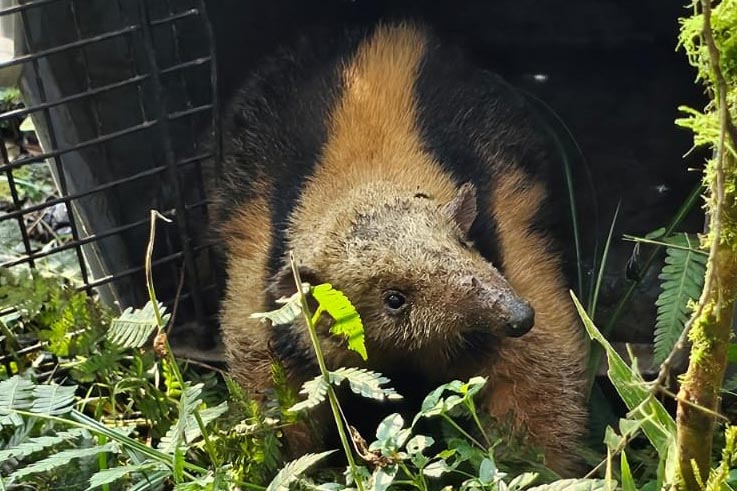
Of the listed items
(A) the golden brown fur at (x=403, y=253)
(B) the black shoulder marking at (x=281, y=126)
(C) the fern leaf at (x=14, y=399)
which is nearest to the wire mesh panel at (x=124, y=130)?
(B) the black shoulder marking at (x=281, y=126)

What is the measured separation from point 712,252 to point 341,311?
109cm

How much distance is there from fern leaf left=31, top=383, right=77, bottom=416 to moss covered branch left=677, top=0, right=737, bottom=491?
2036 mm

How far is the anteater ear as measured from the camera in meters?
4.18

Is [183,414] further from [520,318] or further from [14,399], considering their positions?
[520,318]

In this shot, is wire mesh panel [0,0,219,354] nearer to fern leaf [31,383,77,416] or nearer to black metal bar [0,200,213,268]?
black metal bar [0,200,213,268]

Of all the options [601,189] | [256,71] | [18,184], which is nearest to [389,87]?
[256,71]

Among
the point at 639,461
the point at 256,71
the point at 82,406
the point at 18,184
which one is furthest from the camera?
the point at 18,184

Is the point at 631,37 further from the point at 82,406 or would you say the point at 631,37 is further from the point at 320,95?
the point at 82,406

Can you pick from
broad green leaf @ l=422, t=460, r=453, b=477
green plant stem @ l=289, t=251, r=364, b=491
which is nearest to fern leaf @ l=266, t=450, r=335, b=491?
green plant stem @ l=289, t=251, r=364, b=491

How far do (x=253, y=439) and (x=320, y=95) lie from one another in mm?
1675

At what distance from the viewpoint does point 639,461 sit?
A: 162 inches

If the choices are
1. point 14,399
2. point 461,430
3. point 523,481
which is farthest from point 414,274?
point 14,399

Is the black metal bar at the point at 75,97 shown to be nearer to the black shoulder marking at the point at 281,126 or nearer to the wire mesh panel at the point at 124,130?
the wire mesh panel at the point at 124,130

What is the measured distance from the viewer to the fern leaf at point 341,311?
3148 mm
